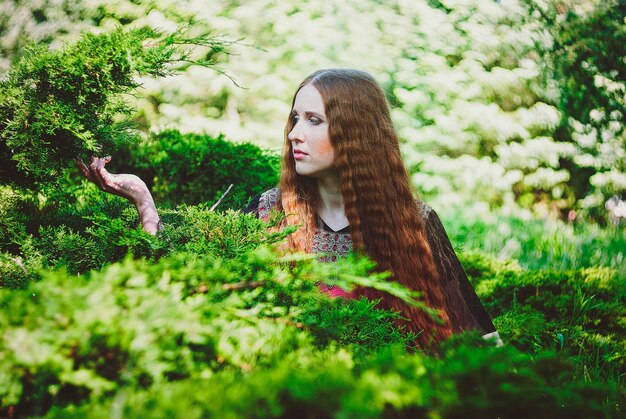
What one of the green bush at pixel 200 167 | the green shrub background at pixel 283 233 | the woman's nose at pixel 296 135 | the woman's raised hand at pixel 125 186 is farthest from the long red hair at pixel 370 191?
the green bush at pixel 200 167

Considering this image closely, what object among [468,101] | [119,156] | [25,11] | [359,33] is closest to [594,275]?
[119,156]

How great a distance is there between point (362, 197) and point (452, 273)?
2.05ft

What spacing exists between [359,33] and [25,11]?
4872 millimetres

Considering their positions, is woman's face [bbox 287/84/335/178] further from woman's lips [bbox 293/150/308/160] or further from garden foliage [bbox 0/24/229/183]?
garden foliage [bbox 0/24/229/183]

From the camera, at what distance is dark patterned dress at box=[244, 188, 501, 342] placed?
2439mm

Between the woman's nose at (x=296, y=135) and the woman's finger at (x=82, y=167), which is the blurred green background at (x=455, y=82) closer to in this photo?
the woman's nose at (x=296, y=135)

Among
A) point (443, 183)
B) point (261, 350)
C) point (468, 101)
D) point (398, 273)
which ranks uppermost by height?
point (261, 350)

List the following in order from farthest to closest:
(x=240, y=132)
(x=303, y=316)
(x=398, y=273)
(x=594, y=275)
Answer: (x=240, y=132) < (x=594, y=275) < (x=398, y=273) < (x=303, y=316)

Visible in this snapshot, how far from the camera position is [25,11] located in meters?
5.74

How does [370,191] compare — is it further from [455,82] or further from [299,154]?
[455,82]

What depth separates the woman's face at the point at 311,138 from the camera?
2357mm

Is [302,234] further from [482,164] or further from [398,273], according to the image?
[482,164]

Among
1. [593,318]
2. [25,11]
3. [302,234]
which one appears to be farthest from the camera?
[25,11]

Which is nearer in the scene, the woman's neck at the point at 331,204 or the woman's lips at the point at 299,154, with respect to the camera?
the woman's lips at the point at 299,154
